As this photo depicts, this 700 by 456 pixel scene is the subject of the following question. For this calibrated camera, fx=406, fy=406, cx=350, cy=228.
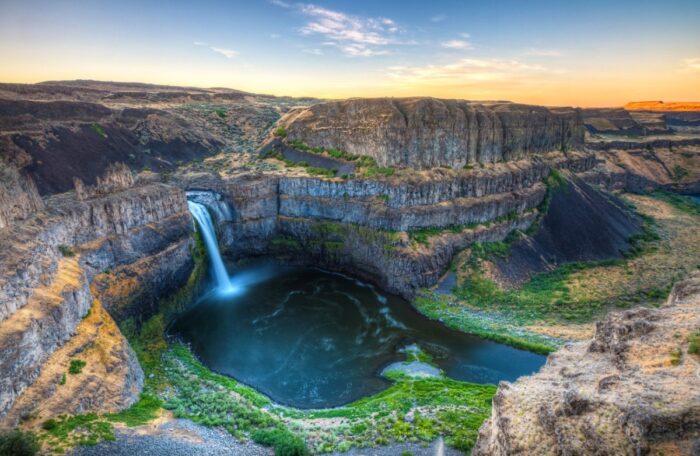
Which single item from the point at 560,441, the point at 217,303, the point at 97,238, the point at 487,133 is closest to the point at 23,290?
the point at 97,238

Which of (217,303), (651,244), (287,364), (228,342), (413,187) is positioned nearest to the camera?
(287,364)

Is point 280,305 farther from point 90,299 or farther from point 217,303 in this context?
point 90,299

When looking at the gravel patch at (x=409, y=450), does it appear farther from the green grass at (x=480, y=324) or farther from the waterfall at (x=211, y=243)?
the waterfall at (x=211, y=243)

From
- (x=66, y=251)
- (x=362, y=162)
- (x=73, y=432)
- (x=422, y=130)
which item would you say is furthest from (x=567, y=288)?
(x=66, y=251)

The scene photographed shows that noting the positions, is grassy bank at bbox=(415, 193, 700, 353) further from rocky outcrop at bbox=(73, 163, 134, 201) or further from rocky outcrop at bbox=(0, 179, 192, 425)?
rocky outcrop at bbox=(73, 163, 134, 201)

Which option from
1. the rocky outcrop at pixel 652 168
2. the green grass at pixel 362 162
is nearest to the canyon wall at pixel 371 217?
the green grass at pixel 362 162

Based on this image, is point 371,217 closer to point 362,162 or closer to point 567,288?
point 362,162

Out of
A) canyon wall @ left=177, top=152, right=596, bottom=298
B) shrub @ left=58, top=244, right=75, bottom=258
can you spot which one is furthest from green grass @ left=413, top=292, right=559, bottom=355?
shrub @ left=58, top=244, right=75, bottom=258
